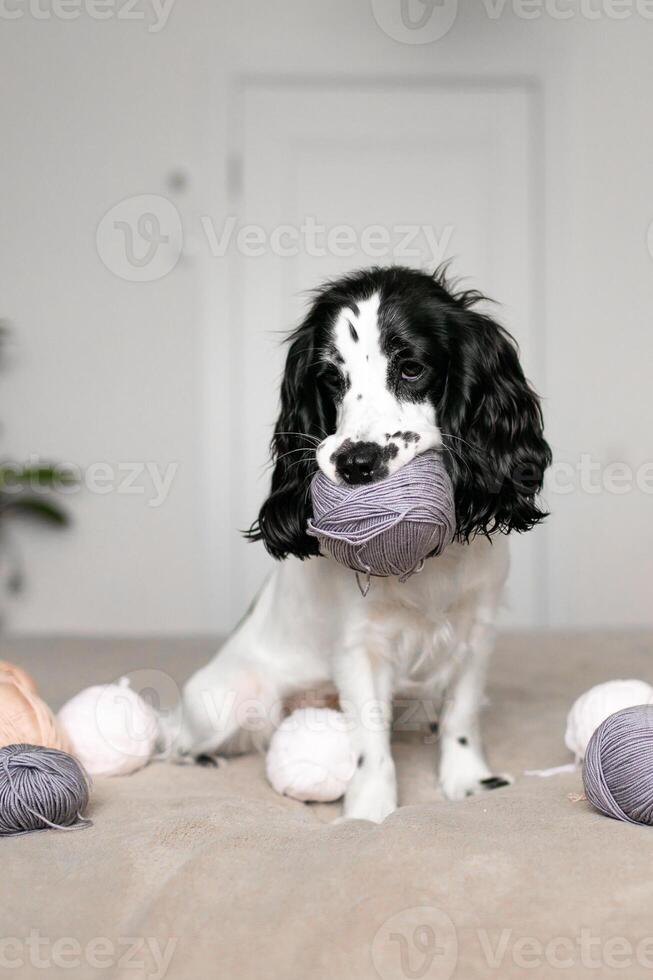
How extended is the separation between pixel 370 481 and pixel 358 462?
4 cm

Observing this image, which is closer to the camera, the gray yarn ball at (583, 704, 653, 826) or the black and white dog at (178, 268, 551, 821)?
the gray yarn ball at (583, 704, 653, 826)

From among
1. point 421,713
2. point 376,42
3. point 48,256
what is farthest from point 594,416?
point 421,713

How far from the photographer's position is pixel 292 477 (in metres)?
1.99

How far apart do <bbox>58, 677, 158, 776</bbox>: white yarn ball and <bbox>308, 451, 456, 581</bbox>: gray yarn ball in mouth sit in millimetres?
593

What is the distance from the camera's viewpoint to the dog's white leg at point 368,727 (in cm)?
188

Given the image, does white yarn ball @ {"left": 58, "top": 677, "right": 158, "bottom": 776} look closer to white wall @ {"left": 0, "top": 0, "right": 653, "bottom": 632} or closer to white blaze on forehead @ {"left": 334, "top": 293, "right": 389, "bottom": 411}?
white blaze on forehead @ {"left": 334, "top": 293, "right": 389, "bottom": 411}

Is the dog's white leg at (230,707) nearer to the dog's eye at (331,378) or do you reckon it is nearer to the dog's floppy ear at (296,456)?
the dog's floppy ear at (296,456)

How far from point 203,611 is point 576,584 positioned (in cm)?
196

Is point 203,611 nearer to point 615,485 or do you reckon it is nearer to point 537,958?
point 615,485

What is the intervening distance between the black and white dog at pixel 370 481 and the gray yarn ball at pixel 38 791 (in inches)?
20.8

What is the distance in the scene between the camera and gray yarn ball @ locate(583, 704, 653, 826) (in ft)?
4.87

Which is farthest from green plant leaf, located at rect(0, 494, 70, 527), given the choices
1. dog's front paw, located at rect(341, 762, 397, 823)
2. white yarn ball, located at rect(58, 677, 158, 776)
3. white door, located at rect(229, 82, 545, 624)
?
dog's front paw, located at rect(341, 762, 397, 823)

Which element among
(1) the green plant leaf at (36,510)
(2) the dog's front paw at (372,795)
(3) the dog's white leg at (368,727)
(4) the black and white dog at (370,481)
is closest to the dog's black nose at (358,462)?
(4) the black and white dog at (370,481)

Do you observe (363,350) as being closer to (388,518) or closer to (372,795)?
(388,518)
